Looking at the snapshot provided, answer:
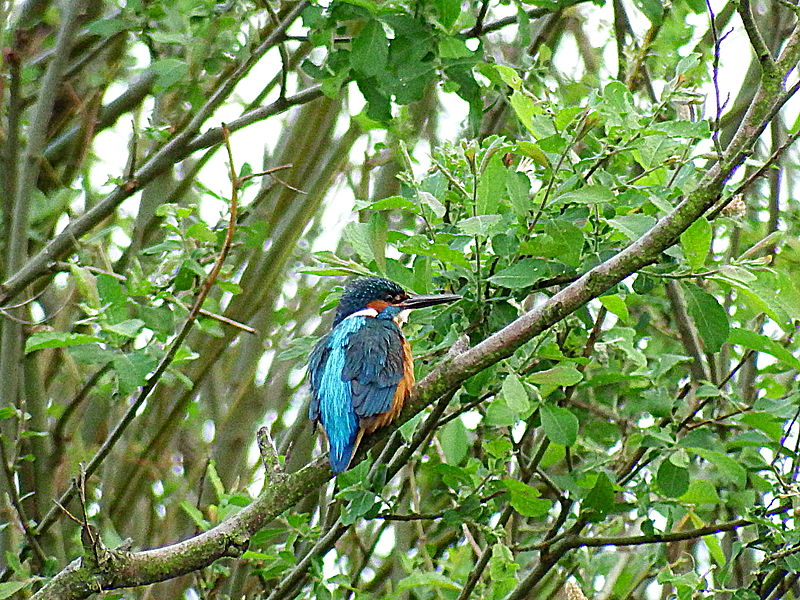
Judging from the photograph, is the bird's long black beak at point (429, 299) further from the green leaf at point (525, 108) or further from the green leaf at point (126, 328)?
the green leaf at point (126, 328)

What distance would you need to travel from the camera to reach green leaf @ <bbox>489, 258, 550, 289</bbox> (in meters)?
2.35

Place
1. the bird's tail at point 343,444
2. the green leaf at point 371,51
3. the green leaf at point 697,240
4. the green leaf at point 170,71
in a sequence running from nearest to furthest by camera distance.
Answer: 1. the green leaf at point 697,240
2. the bird's tail at point 343,444
3. the green leaf at point 371,51
4. the green leaf at point 170,71

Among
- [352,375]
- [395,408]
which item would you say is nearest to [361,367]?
[352,375]

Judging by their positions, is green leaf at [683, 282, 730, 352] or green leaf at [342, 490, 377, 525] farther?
green leaf at [342, 490, 377, 525]

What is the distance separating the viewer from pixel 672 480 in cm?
287

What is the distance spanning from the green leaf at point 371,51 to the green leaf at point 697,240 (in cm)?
114

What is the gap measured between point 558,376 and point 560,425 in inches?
9.2

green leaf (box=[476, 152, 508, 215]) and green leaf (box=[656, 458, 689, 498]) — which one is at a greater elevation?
green leaf (box=[476, 152, 508, 215])

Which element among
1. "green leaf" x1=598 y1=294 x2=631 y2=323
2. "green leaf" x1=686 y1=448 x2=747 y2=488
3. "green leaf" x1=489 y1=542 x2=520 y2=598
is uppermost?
"green leaf" x1=598 y1=294 x2=631 y2=323

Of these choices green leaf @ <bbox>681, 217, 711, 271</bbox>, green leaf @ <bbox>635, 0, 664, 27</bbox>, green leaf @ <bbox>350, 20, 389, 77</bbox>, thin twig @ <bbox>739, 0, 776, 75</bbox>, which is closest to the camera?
thin twig @ <bbox>739, 0, 776, 75</bbox>

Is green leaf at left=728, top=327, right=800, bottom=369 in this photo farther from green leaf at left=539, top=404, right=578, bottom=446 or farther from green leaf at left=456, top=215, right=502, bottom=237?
green leaf at left=456, top=215, right=502, bottom=237

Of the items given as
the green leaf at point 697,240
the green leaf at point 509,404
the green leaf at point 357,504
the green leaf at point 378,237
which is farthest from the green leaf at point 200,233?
the green leaf at point 697,240

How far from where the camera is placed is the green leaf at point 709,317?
244 centimetres

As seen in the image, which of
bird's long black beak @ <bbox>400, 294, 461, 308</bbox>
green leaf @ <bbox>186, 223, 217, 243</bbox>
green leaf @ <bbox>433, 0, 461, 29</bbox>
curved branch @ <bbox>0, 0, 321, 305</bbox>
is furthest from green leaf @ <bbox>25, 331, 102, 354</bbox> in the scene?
green leaf @ <bbox>433, 0, 461, 29</bbox>
